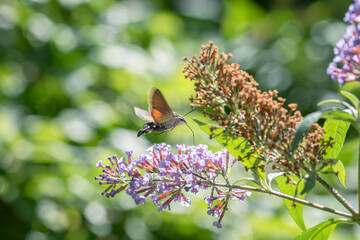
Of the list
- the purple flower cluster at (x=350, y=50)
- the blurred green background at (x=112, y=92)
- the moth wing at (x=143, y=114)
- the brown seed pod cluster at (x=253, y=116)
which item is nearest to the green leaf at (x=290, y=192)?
the brown seed pod cluster at (x=253, y=116)

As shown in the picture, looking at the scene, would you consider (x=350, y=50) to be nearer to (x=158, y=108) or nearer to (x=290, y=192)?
(x=290, y=192)

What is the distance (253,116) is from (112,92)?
3419 mm

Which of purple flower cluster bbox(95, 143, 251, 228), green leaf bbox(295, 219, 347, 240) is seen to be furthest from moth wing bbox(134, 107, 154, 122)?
green leaf bbox(295, 219, 347, 240)

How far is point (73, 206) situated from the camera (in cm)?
347

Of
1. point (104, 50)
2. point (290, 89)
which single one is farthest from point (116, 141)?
point (290, 89)

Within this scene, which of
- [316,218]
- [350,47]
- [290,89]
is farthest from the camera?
[290,89]

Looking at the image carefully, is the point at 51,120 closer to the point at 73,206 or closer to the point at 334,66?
the point at 73,206

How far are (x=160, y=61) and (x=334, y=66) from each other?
3824 millimetres

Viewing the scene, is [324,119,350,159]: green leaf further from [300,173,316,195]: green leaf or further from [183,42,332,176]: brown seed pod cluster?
[300,173,316,195]: green leaf

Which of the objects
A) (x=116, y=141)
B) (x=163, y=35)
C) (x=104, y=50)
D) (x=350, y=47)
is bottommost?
(x=350, y=47)

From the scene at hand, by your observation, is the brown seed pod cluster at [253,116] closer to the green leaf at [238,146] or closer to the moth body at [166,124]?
the green leaf at [238,146]

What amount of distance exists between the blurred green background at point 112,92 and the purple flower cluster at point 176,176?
194 centimetres

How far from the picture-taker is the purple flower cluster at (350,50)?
39.9 inches

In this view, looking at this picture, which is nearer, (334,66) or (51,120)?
(334,66)
